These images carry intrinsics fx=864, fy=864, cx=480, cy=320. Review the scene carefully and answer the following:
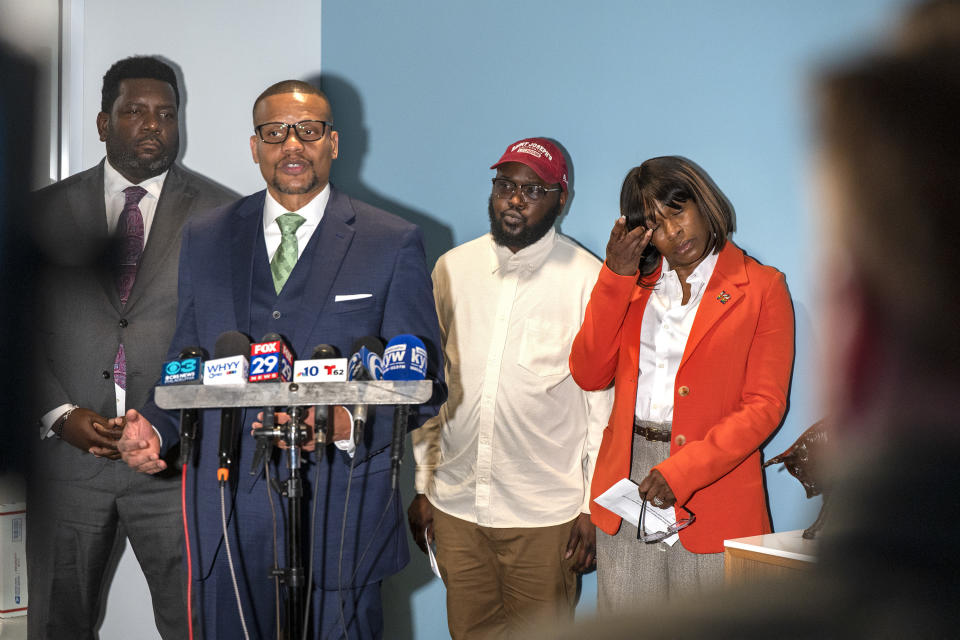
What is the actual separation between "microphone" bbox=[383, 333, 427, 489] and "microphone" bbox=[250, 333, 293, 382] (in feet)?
0.68

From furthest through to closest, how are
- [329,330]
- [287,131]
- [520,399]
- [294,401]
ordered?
[520,399]
[287,131]
[329,330]
[294,401]

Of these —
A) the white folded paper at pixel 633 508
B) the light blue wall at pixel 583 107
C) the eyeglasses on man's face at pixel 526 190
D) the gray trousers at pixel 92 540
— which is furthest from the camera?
the gray trousers at pixel 92 540

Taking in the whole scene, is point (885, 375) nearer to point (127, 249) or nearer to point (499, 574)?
point (499, 574)

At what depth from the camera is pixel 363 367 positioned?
5.74 feet

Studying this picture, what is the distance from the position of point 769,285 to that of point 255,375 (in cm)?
154

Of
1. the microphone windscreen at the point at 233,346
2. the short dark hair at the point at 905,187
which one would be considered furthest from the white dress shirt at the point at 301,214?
the short dark hair at the point at 905,187

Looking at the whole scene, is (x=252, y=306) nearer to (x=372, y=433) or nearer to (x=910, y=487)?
(x=372, y=433)

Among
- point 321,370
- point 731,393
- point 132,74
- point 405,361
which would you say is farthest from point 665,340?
point 132,74

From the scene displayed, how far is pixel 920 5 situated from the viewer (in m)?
0.30

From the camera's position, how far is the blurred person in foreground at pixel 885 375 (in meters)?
0.29

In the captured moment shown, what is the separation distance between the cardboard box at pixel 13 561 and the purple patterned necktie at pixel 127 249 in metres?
0.63

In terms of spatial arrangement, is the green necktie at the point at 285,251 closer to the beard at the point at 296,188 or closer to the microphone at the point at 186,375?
the beard at the point at 296,188

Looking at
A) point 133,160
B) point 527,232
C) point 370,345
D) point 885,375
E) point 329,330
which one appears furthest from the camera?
point 133,160

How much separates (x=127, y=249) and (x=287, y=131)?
1.20m
